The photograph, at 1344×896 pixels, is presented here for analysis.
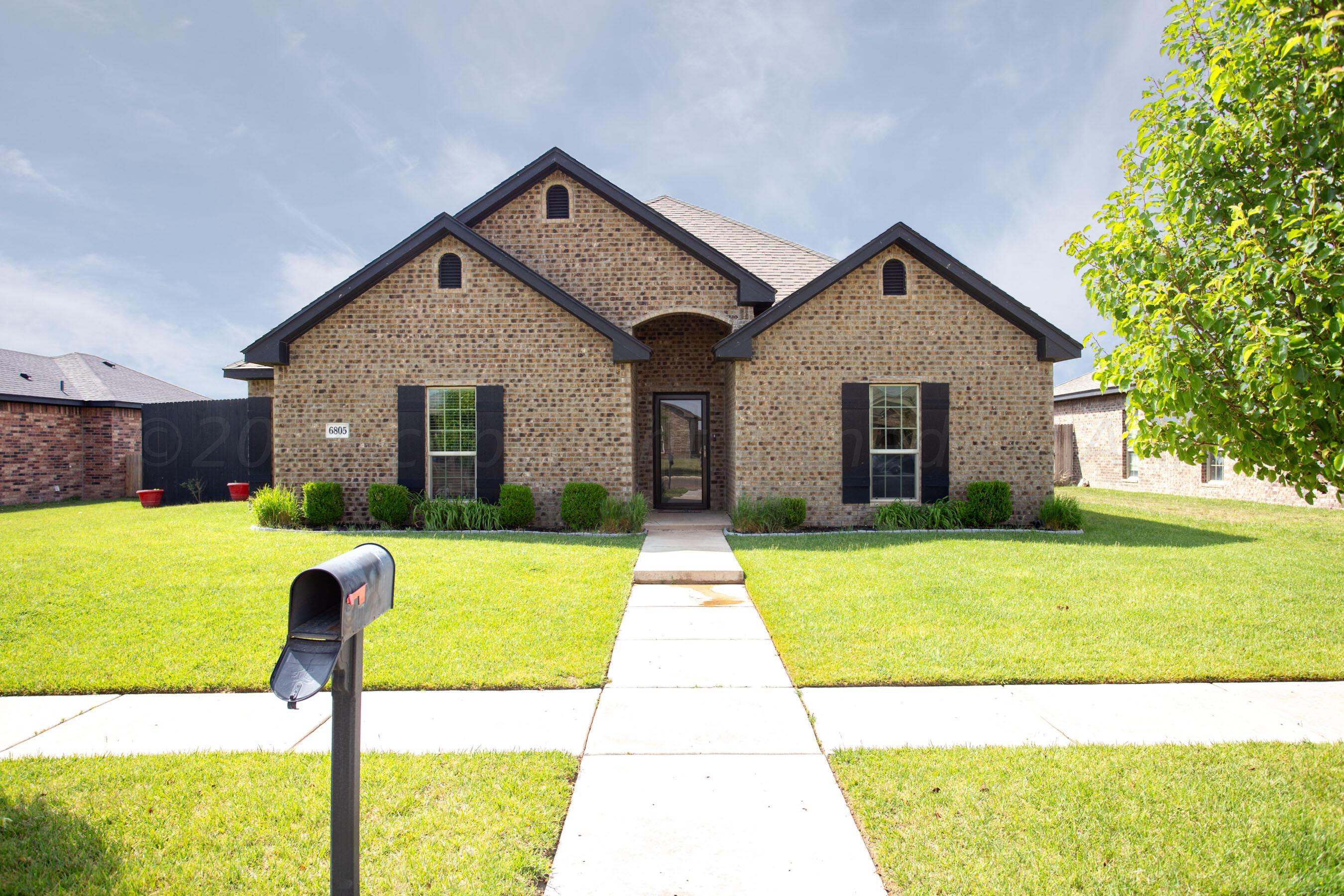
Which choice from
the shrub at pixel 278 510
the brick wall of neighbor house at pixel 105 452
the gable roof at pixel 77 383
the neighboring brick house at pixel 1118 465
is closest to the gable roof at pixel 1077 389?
the neighboring brick house at pixel 1118 465

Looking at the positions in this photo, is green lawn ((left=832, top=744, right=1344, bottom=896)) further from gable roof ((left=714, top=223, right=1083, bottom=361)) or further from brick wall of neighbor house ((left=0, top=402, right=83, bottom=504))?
brick wall of neighbor house ((left=0, top=402, right=83, bottom=504))

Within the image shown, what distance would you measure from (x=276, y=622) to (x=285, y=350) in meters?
8.02

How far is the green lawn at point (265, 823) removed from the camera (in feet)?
8.28

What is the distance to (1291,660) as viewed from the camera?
482 centimetres

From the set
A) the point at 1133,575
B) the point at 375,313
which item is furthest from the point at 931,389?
the point at 375,313

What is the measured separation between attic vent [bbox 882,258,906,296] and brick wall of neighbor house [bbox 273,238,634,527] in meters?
4.83

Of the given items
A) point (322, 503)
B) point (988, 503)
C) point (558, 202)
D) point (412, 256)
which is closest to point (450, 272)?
point (412, 256)

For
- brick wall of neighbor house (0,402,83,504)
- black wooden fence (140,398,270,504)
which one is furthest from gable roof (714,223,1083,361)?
brick wall of neighbor house (0,402,83,504)

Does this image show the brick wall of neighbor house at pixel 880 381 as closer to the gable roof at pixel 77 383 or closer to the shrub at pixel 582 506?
the shrub at pixel 582 506

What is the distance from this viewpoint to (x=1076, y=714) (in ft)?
13.0

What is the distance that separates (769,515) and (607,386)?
363cm

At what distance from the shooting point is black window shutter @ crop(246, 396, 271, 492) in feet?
56.2

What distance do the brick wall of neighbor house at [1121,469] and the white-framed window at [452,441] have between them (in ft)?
48.7

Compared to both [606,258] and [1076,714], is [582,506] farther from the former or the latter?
[1076,714]
